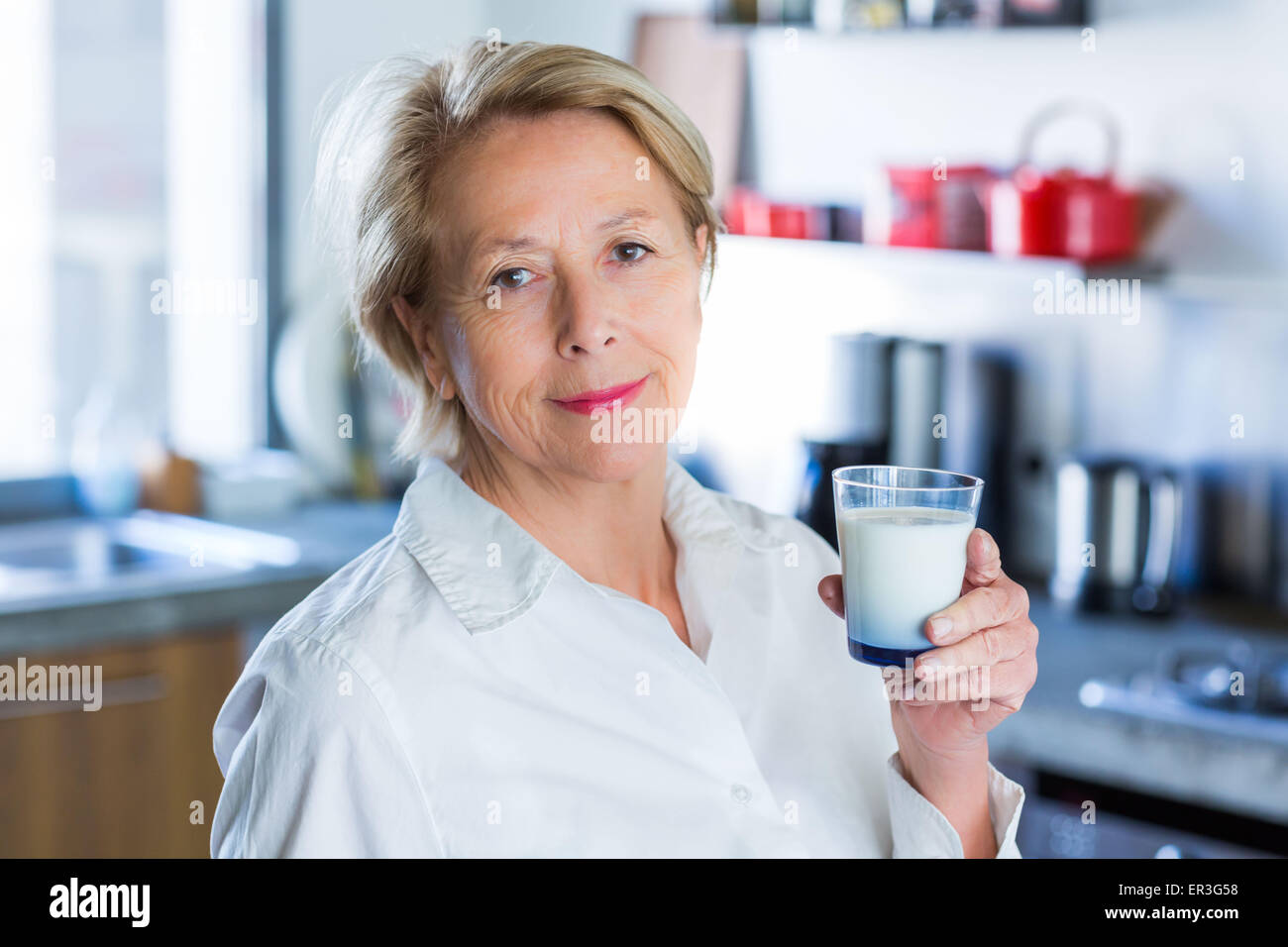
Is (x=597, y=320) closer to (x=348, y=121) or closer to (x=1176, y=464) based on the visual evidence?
(x=348, y=121)

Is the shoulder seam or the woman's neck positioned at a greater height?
the woman's neck

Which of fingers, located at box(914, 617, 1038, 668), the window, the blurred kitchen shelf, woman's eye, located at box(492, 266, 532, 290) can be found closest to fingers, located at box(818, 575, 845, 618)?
fingers, located at box(914, 617, 1038, 668)

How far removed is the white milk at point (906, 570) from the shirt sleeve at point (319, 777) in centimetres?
34

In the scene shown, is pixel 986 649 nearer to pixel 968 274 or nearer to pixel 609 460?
pixel 609 460

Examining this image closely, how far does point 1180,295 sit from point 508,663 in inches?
77.8

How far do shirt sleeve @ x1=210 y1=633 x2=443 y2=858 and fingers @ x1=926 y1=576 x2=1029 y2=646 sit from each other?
372 mm

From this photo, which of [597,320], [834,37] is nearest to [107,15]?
[834,37]

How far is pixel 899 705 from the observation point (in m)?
1.09

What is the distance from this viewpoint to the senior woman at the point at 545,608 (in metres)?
0.97

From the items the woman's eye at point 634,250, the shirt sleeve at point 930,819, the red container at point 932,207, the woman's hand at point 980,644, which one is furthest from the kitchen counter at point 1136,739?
the woman's eye at point 634,250

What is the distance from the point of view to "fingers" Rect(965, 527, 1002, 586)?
968mm
